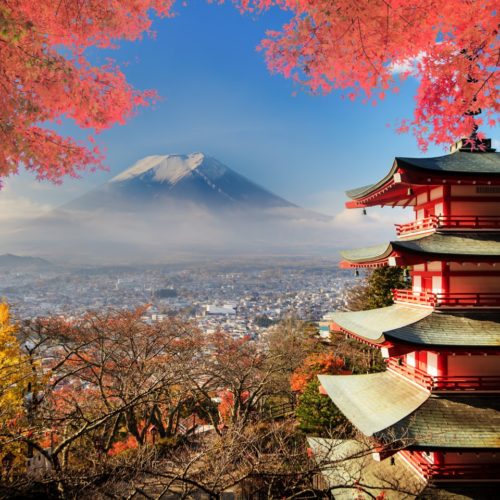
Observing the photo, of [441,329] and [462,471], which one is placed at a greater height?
[441,329]

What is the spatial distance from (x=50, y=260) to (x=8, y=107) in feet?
301

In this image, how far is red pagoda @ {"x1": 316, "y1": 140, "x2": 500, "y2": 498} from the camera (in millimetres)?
6305

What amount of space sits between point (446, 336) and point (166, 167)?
128254 millimetres

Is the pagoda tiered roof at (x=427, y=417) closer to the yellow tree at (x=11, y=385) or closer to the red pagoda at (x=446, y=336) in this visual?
the red pagoda at (x=446, y=336)

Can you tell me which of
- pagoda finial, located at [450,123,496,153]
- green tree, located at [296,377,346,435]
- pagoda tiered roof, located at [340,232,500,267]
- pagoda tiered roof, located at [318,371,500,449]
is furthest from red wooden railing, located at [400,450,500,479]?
green tree, located at [296,377,346,435]

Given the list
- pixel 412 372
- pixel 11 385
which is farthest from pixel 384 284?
pixel 11 385

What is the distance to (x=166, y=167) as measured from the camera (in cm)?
12812

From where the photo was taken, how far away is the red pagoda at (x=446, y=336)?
630 centimetres

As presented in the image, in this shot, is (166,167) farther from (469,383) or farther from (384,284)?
(469,383)

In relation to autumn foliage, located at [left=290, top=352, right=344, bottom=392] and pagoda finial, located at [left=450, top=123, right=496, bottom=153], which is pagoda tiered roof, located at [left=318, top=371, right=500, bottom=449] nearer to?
pagoda finial, located at [left=450, top=123, right=496, bottom=153]

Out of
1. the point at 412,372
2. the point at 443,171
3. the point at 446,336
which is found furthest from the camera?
the point at 412,372

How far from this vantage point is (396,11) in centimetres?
350

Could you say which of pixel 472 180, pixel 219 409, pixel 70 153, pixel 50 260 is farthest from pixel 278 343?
pixel 50 260

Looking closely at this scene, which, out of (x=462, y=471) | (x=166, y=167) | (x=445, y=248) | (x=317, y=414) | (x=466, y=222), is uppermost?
(x=166, y=167)
